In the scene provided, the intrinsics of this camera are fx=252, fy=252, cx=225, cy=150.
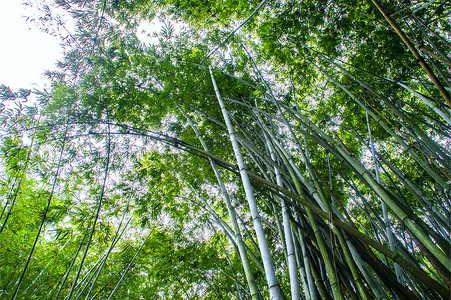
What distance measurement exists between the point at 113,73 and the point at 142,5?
876 mm

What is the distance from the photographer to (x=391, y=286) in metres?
1.04

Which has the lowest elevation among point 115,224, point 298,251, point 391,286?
point 391,286

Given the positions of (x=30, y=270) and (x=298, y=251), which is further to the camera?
(x=30, y=270)

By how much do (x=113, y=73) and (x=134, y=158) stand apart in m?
1.13

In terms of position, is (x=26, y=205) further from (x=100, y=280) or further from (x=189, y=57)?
(x=189, y=57)

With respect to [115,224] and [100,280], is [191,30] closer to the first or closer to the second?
[115,224]

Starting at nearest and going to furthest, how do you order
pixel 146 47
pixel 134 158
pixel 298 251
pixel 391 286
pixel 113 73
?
pixel 391 286 → pixel 298 251 → pixel 113 73 → pixel 146 47 → pixel 134 158

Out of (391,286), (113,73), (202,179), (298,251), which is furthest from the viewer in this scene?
(202,179)

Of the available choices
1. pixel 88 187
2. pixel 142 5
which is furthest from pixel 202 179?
pixel 142 5

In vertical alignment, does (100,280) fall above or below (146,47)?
below

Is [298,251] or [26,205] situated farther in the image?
[26,205]

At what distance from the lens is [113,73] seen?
2918 millimetres

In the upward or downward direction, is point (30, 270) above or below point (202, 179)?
below

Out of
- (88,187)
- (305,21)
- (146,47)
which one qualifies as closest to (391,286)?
(305,21)
